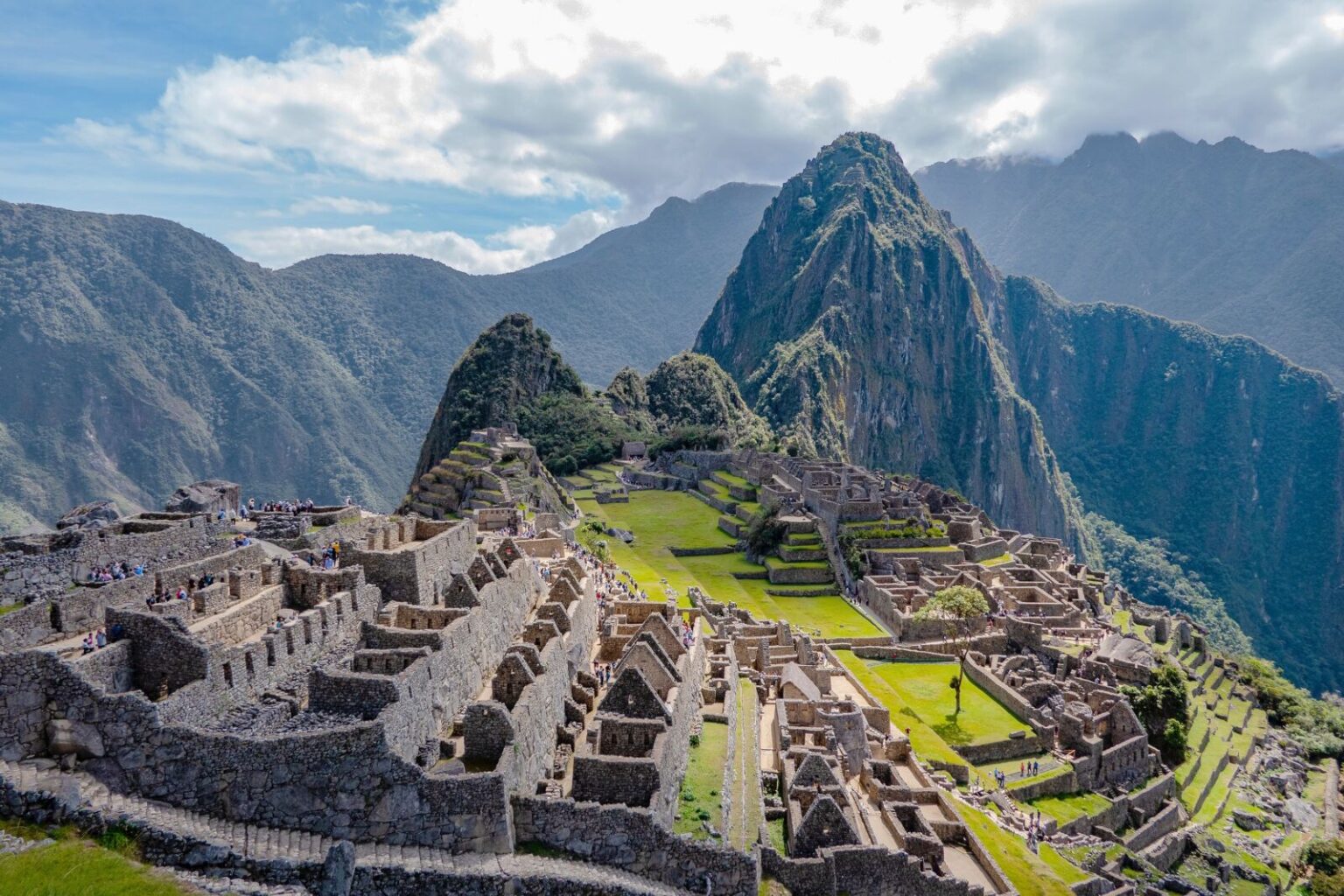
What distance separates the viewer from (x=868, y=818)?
23.0 m

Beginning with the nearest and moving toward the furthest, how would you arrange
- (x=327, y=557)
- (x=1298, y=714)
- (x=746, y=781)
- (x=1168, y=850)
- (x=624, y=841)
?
(x=624, y=841), (x=746, y=781), (x=327, y=557), (x=1168, y=850), (x=1298, y=714)

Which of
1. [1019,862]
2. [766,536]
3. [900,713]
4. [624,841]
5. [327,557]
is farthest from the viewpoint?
[766,536]

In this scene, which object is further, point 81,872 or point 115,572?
point 115,572

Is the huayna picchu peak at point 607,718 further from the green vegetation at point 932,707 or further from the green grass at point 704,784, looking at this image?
the green vegetation at point 932,707

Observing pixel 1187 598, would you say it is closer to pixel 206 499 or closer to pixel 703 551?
pixel 703 551

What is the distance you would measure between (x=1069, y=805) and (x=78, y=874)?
103 feet

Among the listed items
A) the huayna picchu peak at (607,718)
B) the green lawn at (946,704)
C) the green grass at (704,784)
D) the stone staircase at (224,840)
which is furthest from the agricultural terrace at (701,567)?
the stone staircase at (224,840)

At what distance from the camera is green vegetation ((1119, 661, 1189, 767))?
39125 mm

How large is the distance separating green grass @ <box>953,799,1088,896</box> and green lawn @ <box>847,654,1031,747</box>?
611 centimetres

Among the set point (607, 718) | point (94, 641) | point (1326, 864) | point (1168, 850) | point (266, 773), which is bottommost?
point (1326, 864)

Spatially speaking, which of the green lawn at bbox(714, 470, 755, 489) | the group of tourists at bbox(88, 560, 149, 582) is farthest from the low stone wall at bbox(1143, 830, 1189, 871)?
the green lawn at bbox(714, 470, 755, 489)

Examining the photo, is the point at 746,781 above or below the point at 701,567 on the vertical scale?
above

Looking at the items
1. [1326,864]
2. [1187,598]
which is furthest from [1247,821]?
[1187,598]

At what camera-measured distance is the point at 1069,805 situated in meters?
32.6
